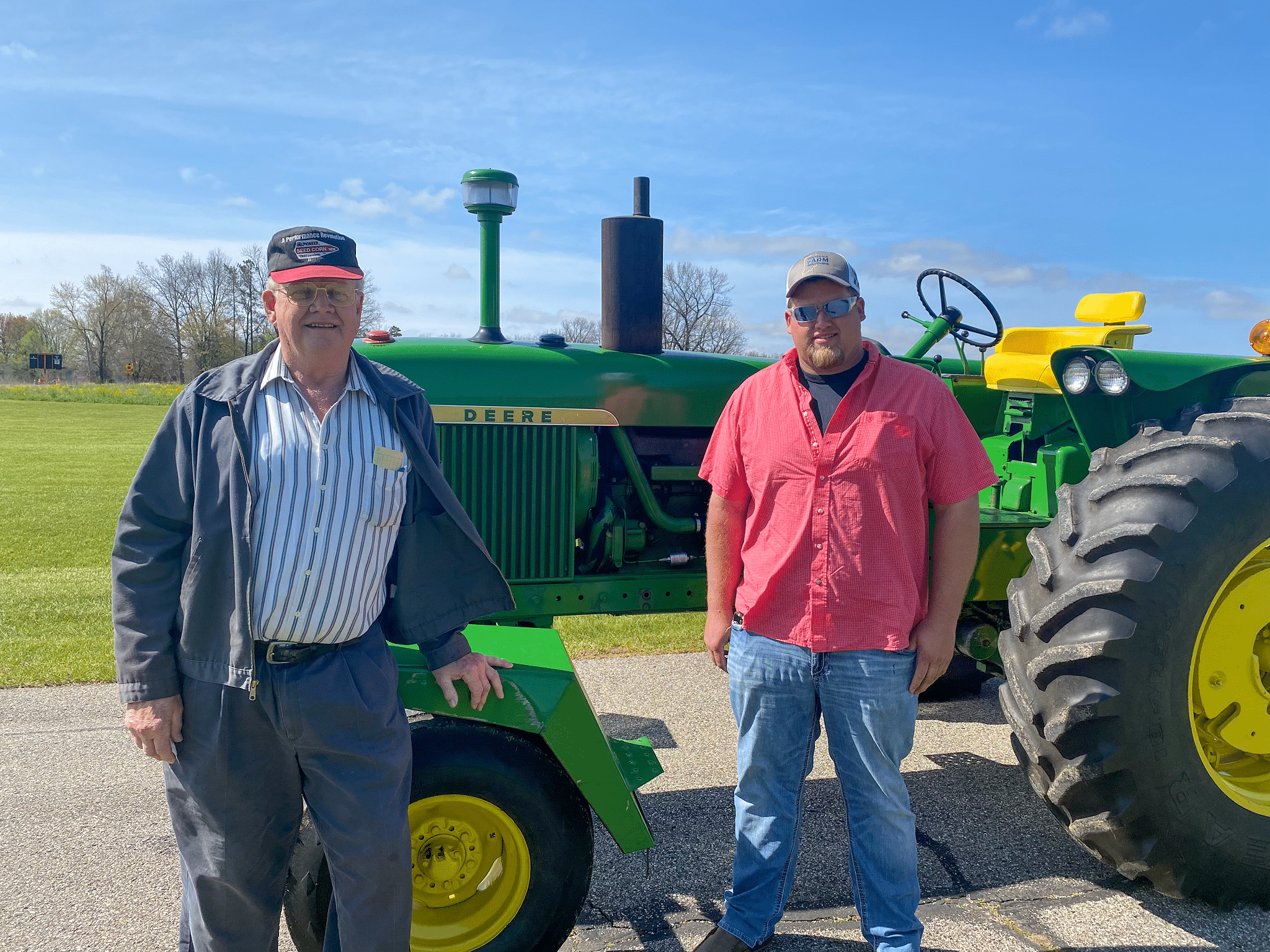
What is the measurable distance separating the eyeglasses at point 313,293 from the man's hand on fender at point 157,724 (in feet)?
2.91

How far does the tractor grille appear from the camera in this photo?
362cm

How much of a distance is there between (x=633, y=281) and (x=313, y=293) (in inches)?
71.6

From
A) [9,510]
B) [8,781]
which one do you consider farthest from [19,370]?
[8,781]

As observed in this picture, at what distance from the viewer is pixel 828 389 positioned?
98.5 inches

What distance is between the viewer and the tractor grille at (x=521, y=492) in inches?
142

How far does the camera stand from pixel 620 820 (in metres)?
2.54

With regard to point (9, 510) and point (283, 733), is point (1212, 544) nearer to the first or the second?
point (283, 733)

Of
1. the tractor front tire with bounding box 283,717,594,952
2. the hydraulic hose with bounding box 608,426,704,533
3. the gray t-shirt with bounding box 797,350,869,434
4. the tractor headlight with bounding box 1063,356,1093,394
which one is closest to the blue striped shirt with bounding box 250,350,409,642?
the tractor front tire with bounding box 283,717,594,952

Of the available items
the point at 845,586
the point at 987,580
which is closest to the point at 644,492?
the point at 987,580

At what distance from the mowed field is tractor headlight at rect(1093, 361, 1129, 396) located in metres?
3.16

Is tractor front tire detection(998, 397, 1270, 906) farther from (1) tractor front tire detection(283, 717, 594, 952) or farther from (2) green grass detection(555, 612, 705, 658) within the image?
(2) green grass detection(555, 612, 705, 658)

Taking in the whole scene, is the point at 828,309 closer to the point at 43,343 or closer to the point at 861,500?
the point at 861,500

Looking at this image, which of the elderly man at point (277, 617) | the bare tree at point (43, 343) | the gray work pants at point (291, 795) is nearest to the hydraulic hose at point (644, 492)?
the elderly man at point (277, 617)

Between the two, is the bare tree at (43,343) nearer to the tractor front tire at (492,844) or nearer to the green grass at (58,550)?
the green grass at (58,550)
